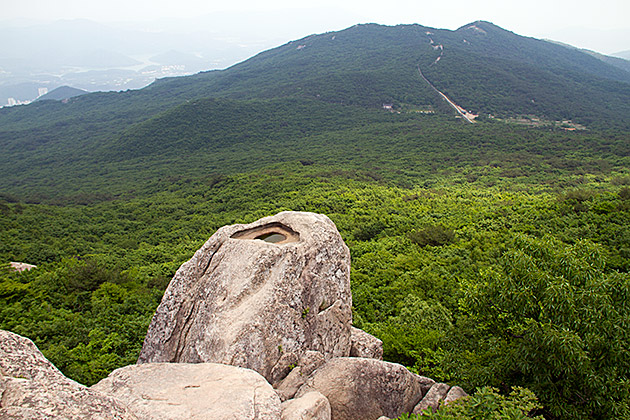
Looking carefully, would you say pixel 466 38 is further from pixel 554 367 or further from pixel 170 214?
pixel 554 367

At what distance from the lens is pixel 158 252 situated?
21797 millimetres

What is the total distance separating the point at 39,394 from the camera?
4.01 m

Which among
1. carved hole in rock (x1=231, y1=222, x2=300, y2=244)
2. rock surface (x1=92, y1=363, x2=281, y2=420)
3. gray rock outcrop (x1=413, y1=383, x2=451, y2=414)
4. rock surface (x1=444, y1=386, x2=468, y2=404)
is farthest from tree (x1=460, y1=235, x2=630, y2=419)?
carved hole in rock (x1=231, y1=222, x2=300, y2=244)

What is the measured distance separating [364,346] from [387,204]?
22.4 meters

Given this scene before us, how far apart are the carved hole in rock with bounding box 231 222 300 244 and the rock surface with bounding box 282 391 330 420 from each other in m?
4.02

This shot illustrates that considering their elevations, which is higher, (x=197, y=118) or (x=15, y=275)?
(x=197, y=118)

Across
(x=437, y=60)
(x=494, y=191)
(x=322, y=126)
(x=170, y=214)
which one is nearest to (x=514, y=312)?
(x=494, y=191)

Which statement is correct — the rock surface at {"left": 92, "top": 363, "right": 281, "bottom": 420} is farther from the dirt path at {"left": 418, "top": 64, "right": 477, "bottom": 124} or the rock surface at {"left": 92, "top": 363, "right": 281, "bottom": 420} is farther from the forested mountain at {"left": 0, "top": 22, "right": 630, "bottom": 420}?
the dirt path at {"left": 418, "top": 64, "right": 477, "bottom": 124}

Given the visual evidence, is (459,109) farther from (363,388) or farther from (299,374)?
(299,374)

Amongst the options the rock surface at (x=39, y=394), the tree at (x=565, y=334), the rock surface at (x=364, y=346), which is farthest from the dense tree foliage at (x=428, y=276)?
the rock surface at (x=39, y=394)

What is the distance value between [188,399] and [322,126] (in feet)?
266

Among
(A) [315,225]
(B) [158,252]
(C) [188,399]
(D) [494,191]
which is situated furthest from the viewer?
(D) [494,191]

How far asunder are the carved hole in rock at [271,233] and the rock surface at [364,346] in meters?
3.00

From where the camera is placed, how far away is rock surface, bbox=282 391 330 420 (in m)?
5.51
